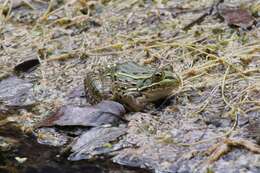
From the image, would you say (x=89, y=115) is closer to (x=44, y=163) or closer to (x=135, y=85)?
(x=135, y=85)

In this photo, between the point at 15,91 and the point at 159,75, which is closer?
the point at 159,75

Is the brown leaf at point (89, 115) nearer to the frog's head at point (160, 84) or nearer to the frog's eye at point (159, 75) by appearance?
the frog's head at point (160, 84)

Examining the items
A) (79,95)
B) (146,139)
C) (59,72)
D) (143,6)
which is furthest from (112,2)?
(146,139)

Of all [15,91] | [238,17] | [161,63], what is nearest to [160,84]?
[161,63]

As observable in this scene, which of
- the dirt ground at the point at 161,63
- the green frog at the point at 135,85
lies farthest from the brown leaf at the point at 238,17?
the green frog at the point at 135,85

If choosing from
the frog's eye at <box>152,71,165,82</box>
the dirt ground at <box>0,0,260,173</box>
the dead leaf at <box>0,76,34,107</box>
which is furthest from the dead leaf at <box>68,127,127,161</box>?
the dead leaf at <box>0,76,34,107</box>

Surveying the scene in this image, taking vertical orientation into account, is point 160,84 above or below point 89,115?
above
